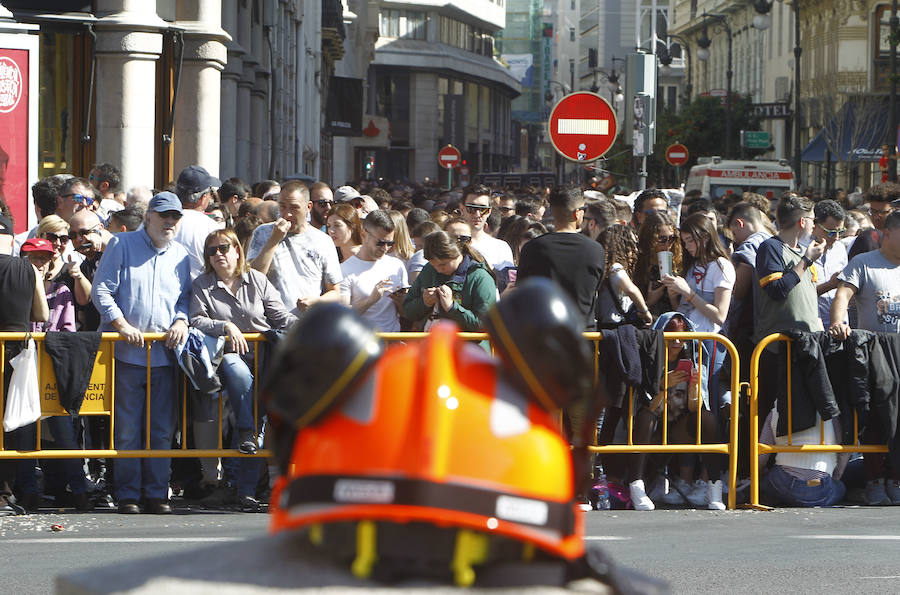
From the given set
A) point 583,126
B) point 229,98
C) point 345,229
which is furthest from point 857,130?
point 345,229

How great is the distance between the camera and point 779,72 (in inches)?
2936

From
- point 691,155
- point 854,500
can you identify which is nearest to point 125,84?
point 854,500

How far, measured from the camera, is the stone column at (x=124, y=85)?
17188 millimetres

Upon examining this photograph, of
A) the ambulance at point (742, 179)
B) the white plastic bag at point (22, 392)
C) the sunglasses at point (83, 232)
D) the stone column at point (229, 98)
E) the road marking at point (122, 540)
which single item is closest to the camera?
the road marking at point (122, 540)

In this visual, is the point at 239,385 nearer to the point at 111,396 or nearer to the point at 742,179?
the point at 111,396

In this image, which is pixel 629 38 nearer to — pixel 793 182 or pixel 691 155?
pixel 691 155

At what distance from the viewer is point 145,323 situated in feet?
27.1

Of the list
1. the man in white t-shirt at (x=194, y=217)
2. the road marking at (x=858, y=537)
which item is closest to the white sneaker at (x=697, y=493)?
the road marking at (x=858, y=537)

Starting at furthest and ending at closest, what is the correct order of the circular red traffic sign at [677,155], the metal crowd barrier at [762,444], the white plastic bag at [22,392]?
the circular red traffic sign at [677,155] → the metal crowd barrier at [762,444] → the white plastic bag at [22,392]

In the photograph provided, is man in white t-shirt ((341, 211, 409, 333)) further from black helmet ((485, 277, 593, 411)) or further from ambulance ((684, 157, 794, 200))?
ambulance ((684, 157, 794, 200))

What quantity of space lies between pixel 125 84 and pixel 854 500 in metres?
11.1

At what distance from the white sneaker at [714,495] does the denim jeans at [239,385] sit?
277 cm

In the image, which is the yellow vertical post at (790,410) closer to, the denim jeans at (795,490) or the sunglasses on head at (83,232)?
the denim jeans at (795,490)

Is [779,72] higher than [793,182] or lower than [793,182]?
higher
